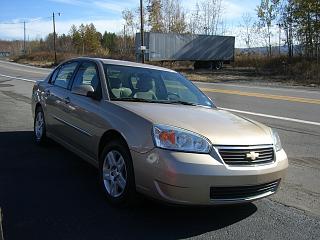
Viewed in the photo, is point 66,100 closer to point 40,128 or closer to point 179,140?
point 40,128

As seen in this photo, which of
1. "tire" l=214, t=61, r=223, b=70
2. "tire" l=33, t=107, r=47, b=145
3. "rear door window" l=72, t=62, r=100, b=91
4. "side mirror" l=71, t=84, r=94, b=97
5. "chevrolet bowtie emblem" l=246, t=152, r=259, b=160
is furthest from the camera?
"tire" l=214, t=61, r=223, b=70

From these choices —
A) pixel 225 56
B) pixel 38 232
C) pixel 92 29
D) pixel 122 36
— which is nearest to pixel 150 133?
pixel 38 232

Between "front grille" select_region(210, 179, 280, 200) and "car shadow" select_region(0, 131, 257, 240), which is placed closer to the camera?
"car shadow" select_region(0, 131, 257, 240)

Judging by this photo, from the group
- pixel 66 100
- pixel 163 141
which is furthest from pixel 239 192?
pixel 66 100

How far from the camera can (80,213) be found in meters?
4.71

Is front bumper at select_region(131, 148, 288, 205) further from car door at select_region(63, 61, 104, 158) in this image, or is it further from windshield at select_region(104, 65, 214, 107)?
windshield at select_region(104, 65, 214, 107)

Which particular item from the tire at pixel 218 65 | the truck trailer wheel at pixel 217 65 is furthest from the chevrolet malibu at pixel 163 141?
the tire at pixel 218 65

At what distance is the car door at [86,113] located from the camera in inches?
218

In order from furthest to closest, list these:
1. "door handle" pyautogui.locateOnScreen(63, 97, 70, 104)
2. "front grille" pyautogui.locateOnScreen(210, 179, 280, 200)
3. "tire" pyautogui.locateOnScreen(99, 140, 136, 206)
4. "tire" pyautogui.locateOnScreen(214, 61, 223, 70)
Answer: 1. "tire" pyautogui.locateOnScreen(214, 61, 223, 70)
2. "door handle" pyautogui.locateOnScreen(63, 97, 70, 104)
3. "tire" pyautogui.locateOnScreen(99, 140, 136, 206)
4. "front grille" pyautogui.locateOnScreen(210, 179, 280, 200)

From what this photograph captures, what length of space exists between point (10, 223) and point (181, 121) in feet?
6.13

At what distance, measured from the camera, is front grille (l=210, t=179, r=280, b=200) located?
4.38 m

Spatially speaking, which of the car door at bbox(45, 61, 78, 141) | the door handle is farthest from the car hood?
the car door at bbox(45, 61, 78, 141)

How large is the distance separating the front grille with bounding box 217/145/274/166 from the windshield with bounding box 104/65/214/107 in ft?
4.90

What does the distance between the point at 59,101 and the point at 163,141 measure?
2.81 metres
